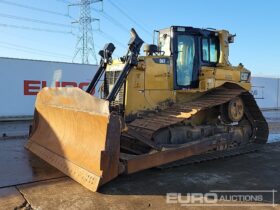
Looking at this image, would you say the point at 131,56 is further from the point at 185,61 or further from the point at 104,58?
the point at 185,61

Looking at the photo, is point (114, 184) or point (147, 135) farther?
point (147, 135)

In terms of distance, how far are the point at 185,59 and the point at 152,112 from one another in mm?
1449

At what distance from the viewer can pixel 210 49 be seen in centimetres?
805

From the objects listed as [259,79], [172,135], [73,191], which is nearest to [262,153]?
[172,135]

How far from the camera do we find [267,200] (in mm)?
4738

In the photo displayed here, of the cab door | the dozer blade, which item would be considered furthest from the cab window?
the dozer blade

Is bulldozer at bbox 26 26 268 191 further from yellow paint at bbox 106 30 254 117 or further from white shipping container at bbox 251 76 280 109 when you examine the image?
white shipping container at bbox 251 76 280 109

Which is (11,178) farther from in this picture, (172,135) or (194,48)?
(194,48)

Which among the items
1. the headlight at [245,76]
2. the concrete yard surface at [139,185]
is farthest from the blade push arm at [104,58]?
the headlight at [245,76]

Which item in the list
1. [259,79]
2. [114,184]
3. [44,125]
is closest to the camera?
[114,184]

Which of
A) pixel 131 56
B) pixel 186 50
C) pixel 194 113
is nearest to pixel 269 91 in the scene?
pixel 186 50

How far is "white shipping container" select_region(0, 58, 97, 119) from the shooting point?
14719mm

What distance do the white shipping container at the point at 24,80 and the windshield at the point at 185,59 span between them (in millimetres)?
9505

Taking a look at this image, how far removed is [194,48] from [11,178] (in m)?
4.63
